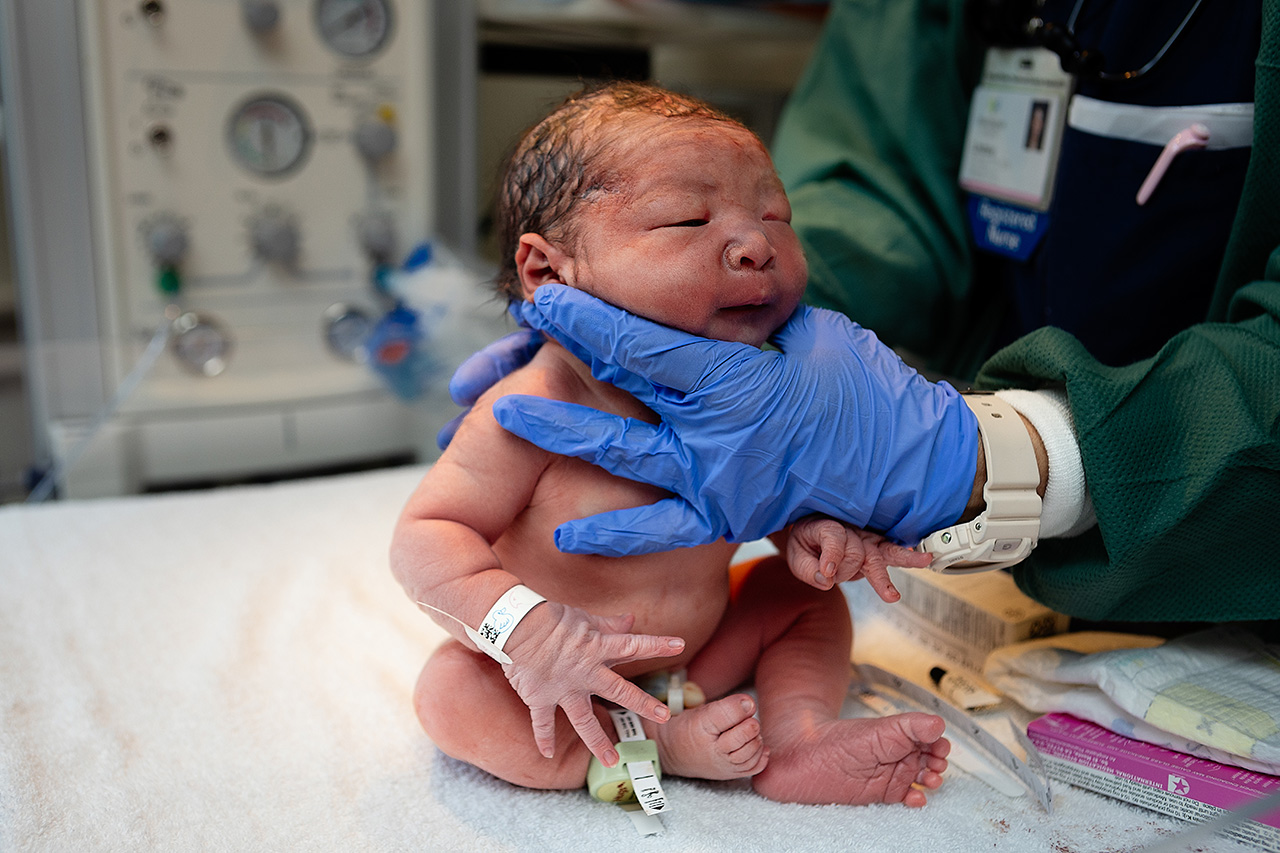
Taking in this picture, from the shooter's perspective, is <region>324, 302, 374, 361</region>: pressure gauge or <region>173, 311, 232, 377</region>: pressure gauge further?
<region>324, 302, 374, 361</region>: pressure gauge

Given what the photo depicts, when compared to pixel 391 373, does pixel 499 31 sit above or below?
Result: above

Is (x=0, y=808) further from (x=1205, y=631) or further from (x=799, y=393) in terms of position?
(x=1205, y=631)

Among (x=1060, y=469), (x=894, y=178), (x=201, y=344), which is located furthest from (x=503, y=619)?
(x=201, y=344)

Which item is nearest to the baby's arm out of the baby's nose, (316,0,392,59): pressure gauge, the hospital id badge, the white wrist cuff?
the baby's nose

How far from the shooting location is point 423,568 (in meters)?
0.77

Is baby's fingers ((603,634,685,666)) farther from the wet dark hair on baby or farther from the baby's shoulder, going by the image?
the wet dark hair on baby

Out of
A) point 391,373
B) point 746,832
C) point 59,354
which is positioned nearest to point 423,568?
point 746,832

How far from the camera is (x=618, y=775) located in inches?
31.3

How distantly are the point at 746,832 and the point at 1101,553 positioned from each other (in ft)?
1.21

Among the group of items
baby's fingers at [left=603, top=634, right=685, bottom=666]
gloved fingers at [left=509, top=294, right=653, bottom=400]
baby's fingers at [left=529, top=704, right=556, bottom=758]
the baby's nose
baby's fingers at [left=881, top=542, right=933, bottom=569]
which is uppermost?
the baby's nose

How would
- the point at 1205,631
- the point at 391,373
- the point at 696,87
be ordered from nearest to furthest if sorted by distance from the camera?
1. the point at 1205,631
2. the point at 391,373
3. the point at 696,87

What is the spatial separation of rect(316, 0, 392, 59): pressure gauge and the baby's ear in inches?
40.4

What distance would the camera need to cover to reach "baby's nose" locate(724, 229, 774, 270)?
78 centimetres

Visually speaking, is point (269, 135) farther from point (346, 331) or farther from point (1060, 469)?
point (1060, 469)
